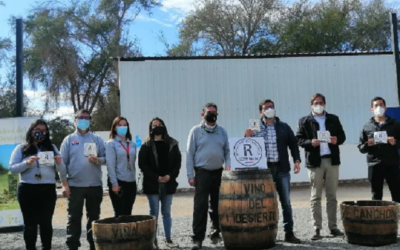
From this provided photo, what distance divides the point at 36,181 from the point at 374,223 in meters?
4.14

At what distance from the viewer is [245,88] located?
15.2 meters

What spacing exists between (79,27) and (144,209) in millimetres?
19977

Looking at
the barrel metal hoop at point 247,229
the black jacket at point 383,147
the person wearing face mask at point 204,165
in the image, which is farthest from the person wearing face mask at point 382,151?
the person wearing face mask at point 204,165

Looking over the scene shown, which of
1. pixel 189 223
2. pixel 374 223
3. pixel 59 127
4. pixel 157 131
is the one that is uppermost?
pixel 59 127

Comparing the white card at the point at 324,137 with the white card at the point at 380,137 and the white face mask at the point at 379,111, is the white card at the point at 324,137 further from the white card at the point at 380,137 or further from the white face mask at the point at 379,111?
the white face mask at the point at 379,111

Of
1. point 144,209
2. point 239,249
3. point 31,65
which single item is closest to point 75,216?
point 239,249

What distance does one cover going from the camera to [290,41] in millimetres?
26859

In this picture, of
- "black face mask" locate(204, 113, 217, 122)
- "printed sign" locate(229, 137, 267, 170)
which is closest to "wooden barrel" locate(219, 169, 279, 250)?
"printed sign" locate(229, 137, 267, 170)

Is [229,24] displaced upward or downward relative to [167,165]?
upward

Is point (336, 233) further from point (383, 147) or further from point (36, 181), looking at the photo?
point (36, 181)

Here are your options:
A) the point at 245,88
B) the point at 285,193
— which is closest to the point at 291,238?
the point at 285,193

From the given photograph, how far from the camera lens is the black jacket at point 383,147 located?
630 centimetres

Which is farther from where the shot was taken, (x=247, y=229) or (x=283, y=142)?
(x=283, y=142)

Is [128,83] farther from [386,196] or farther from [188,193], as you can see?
[386,196]
